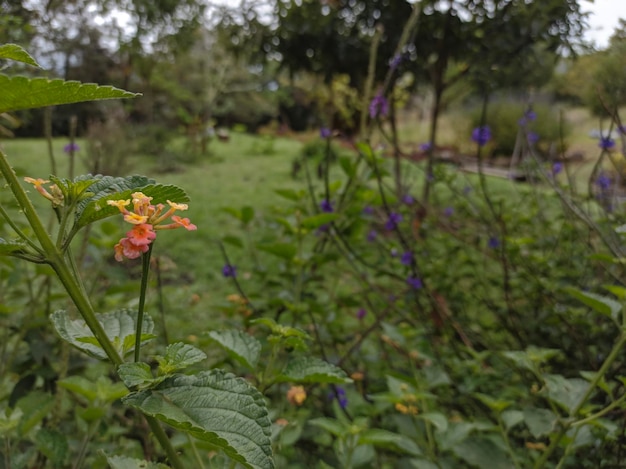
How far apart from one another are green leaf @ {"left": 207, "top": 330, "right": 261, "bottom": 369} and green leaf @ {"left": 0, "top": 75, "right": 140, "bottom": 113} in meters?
0.37

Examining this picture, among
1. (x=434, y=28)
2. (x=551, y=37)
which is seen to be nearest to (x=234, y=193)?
(x=434, y=28)

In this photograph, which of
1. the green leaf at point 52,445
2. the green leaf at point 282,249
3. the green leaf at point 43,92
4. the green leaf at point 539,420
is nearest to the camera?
the green leaf at point 43,92

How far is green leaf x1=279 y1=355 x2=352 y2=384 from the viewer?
624 millimetres

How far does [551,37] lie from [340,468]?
9.75 feet

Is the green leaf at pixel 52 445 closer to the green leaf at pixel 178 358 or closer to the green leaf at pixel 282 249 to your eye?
the green leaf at pixel 178 358

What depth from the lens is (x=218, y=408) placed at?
0.44 m

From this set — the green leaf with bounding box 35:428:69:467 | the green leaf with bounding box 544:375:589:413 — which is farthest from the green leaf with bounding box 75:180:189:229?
the green leaf with bounding box 544:375:589:413

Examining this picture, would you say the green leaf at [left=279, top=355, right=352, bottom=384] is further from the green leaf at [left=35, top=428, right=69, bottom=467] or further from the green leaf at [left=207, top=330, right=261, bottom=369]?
the green leaf at [left=35, top=428, right=69, bottom=467]

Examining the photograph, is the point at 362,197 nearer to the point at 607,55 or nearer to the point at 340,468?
the point at 340,468

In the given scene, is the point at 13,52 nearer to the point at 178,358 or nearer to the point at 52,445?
the point at 178,358

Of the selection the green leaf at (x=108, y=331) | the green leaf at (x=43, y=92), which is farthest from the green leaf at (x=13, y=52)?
the green leaf at (x=108, y=331)

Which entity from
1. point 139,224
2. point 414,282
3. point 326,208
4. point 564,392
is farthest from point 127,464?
point 414,282

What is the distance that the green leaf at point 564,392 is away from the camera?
0.88 metres

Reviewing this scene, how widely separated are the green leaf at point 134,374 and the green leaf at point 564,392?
693 millimetres
